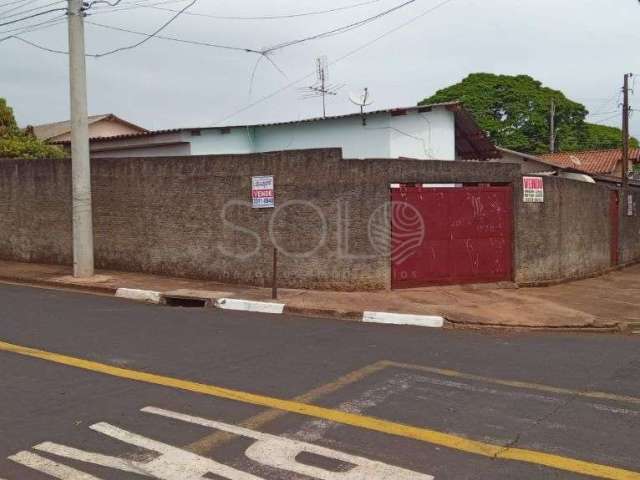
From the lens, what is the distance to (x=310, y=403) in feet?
16.2

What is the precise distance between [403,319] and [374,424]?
4438 mm

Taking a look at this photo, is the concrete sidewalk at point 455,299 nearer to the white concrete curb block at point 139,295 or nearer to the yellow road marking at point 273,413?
the white concrete curb block at point 139,295

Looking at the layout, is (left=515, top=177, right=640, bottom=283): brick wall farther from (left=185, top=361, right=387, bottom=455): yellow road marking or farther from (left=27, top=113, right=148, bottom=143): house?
(left=27, top=113, right=148, bottom=143): house

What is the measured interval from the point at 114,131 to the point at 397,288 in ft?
74.4

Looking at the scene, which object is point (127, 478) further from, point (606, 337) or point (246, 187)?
point (246, 187)

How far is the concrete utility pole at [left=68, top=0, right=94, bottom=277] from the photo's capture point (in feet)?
39.3

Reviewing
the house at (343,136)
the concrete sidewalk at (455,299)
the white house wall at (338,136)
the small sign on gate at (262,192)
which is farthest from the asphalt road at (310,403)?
the house at (343,136)

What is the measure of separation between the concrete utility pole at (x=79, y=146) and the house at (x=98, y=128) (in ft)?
49.1

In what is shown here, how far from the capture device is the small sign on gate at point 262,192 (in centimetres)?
1123

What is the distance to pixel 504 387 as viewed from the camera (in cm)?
550

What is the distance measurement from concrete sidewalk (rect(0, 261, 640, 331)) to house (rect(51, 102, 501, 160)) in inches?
216

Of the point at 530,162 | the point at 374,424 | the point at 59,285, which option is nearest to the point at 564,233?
the point at 374,424

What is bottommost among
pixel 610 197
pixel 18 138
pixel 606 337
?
pixel 606 337

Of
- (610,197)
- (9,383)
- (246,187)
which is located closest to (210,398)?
(9,383)
